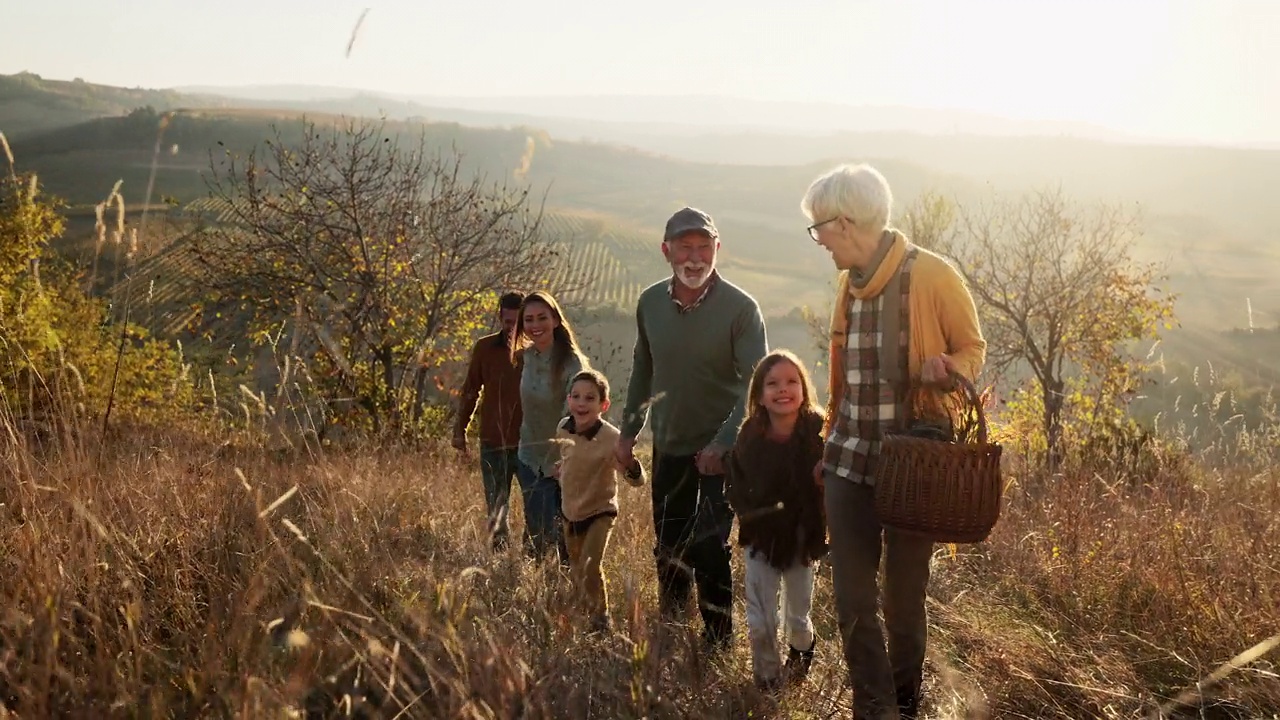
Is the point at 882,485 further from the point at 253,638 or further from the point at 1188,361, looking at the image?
the point at 1188,361

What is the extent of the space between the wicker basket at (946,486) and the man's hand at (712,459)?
3.95ft

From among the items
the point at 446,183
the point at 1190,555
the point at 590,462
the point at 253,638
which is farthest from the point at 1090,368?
the point at 253,638

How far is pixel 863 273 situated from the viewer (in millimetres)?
3248

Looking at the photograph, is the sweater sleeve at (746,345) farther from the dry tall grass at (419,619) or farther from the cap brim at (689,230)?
the dry tall grass at (419,619)

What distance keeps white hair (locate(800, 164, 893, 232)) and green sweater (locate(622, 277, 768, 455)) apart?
1080mm

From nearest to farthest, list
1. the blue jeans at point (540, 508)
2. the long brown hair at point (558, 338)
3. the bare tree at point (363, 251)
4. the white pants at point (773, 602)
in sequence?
1. the white pants at point (773, 602)
2. the blue jeans at point (540, 508)
3. the long brown hair at point (558, 338)
4. the bare tree at point (363, 251)

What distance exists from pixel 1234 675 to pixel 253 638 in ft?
10.5

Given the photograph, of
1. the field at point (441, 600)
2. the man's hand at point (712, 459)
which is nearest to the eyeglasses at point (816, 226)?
the man's hand at point (712, 459)

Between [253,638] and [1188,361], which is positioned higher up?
[253,638]

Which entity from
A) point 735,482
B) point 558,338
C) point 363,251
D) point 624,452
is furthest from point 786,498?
point 363,251

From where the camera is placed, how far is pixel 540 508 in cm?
545

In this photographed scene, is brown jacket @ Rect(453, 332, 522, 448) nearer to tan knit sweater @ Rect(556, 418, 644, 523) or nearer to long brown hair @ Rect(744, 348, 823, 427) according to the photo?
tan knit sweater @ Rect(556, 418, 644, 523)

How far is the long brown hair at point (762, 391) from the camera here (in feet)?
12.5

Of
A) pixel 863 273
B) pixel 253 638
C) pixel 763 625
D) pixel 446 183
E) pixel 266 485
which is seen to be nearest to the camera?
pixel 253 638
